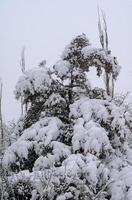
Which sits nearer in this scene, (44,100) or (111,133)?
(111,133)

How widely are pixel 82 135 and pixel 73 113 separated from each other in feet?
2.26

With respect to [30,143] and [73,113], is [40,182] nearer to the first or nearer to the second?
[30,143]

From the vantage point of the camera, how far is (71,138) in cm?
734

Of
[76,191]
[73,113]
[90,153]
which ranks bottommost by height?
[76,191]

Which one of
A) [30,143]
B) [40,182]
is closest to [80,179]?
[40,182]

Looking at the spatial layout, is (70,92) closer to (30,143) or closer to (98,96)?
(98,96)

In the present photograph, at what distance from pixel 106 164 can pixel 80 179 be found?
1.06 metres

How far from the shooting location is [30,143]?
7.07m

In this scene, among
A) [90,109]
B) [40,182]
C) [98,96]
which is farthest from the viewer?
[98,96]

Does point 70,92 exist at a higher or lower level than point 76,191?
higher

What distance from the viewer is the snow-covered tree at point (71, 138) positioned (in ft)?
19.5

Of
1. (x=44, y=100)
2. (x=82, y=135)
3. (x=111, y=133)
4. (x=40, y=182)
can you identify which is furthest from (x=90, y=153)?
(x=44, y=100)

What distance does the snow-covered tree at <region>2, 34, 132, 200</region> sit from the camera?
234 inches

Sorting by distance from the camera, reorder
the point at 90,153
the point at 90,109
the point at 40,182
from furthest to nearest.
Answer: the point at 90,109, the point at 90,153, the point at 40,182
